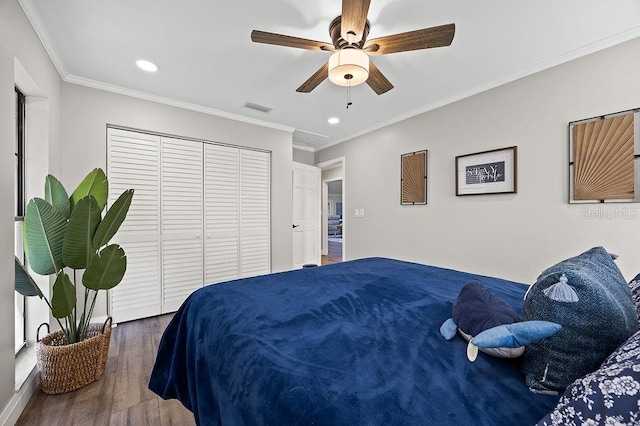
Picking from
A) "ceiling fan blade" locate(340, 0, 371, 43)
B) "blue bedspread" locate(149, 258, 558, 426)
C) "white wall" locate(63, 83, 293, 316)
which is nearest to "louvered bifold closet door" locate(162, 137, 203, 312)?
"white wall" locate(63, 83, 293, 316)

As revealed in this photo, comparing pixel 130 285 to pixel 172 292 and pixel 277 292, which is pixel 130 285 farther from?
pixel 277 292

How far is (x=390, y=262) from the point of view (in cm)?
237

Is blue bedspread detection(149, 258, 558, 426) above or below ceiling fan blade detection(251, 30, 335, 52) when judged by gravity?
below

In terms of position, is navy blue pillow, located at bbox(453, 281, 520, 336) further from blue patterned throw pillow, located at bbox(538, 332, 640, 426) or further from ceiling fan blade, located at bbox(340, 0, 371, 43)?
ceiling fan blade, located at bbox(340, 0, 371, 43)

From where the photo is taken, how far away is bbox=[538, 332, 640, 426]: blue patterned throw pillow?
43 centimetres

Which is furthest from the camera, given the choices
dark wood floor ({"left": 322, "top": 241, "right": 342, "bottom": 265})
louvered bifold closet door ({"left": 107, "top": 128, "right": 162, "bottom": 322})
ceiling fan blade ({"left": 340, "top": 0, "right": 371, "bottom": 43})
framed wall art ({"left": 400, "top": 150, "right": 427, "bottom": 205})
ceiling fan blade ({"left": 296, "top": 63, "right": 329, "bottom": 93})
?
dark wood floor ({"left": 322, "top": 241, "right": 342, "bottom": 265})

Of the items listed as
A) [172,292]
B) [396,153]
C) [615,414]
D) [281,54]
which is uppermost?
[281,54]

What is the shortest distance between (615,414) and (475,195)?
2.71 metres

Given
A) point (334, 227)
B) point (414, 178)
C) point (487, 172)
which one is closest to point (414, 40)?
point (487, 172)

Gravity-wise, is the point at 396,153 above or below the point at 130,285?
above

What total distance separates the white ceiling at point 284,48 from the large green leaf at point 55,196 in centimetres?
110

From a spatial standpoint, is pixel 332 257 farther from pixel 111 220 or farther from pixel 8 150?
pixel 8 150

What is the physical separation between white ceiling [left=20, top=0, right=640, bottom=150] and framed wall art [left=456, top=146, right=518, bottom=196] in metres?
0.69

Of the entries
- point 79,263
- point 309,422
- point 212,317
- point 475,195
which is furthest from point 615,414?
point 475,195
